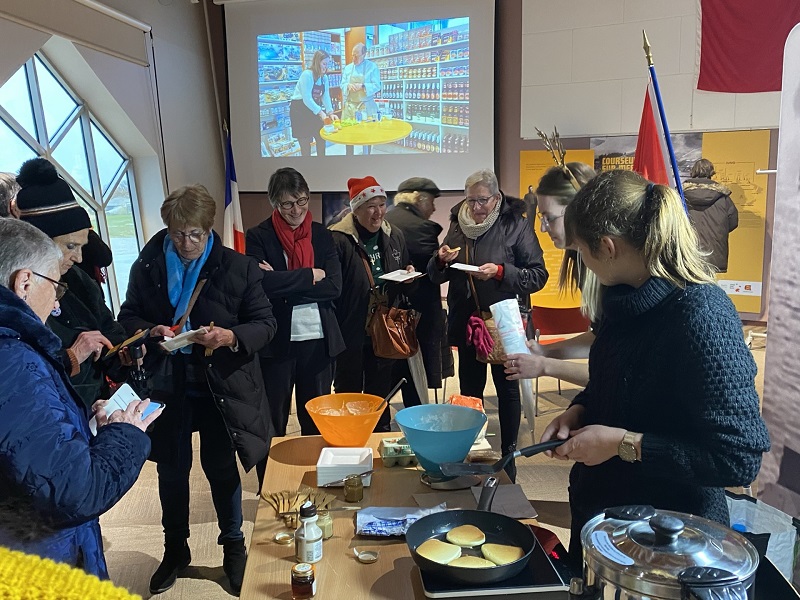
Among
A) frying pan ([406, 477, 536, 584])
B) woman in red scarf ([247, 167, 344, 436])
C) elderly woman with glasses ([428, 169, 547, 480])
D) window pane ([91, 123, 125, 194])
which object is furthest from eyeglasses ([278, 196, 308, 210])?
window pane ([91, 123, 125, 194])

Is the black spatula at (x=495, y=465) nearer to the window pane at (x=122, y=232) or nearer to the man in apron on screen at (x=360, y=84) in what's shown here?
the window pane at (x=122, y=232)

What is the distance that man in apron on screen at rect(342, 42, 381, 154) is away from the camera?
657 cm

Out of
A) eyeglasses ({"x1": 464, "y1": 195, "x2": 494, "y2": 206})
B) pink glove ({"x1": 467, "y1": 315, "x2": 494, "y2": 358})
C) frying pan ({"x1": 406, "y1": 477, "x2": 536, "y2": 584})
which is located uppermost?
eyeglasses ({"x1": 464, "y1": 195, "x2": 494, "y2": 206})

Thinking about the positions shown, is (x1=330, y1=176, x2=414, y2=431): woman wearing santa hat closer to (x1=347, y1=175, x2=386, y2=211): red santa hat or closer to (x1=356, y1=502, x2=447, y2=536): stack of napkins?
(x1=347, y1=175, x2=386, y2=211): red santa hat

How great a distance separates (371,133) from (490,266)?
12.7 feet

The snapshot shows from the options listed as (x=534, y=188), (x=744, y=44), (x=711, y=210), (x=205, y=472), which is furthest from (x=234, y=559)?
(x=744, y=44)

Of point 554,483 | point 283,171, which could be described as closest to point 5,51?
point 283,171

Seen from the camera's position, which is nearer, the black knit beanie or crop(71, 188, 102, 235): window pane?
the black knit beanie

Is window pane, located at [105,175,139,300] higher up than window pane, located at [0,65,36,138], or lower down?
lower down

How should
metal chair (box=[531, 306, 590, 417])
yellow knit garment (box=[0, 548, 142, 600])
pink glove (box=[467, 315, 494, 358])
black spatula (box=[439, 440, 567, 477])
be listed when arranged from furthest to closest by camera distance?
1. metal chair (box=[531, 306, 590, 417])
2. pink glove (box=[467, 315, 494, 358])
3. black spatula (box=[439, 440, 567, 477])
4. yellow knit garment (box=[0, 548, 142, 600])

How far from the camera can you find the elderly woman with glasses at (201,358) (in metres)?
2.38

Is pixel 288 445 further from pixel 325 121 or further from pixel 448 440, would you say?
pixel 325 121

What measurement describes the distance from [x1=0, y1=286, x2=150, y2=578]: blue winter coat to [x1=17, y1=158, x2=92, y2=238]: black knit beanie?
99 cm

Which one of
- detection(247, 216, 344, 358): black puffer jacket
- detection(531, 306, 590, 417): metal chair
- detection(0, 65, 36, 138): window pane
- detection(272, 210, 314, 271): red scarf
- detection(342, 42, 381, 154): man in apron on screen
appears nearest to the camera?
detection(247, 216, 344, 358): black puffer jacket
